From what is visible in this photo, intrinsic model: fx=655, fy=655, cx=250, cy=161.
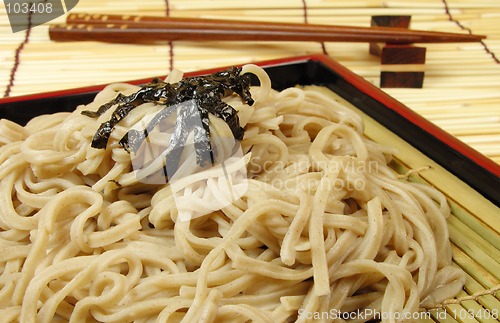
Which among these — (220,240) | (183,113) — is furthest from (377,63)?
(220,240)

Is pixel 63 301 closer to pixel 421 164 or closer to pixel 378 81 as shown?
pixel 421 164

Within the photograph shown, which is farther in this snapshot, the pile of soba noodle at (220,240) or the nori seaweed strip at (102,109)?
the nori seaweed strip at (102,109)

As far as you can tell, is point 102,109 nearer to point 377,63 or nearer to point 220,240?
point 220,240

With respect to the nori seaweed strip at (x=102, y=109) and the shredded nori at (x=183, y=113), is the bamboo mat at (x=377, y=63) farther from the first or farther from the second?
the nori seaweed strip at (x=102, y=109)

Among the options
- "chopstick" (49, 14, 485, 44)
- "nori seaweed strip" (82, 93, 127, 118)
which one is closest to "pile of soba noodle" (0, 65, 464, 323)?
"nori seaweed strip" (82, 93, 127, 118)

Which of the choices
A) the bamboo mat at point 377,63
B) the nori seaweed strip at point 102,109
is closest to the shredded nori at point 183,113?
the nori seaweed strip at point 102,109

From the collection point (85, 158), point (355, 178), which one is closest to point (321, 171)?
point (355, 178)
